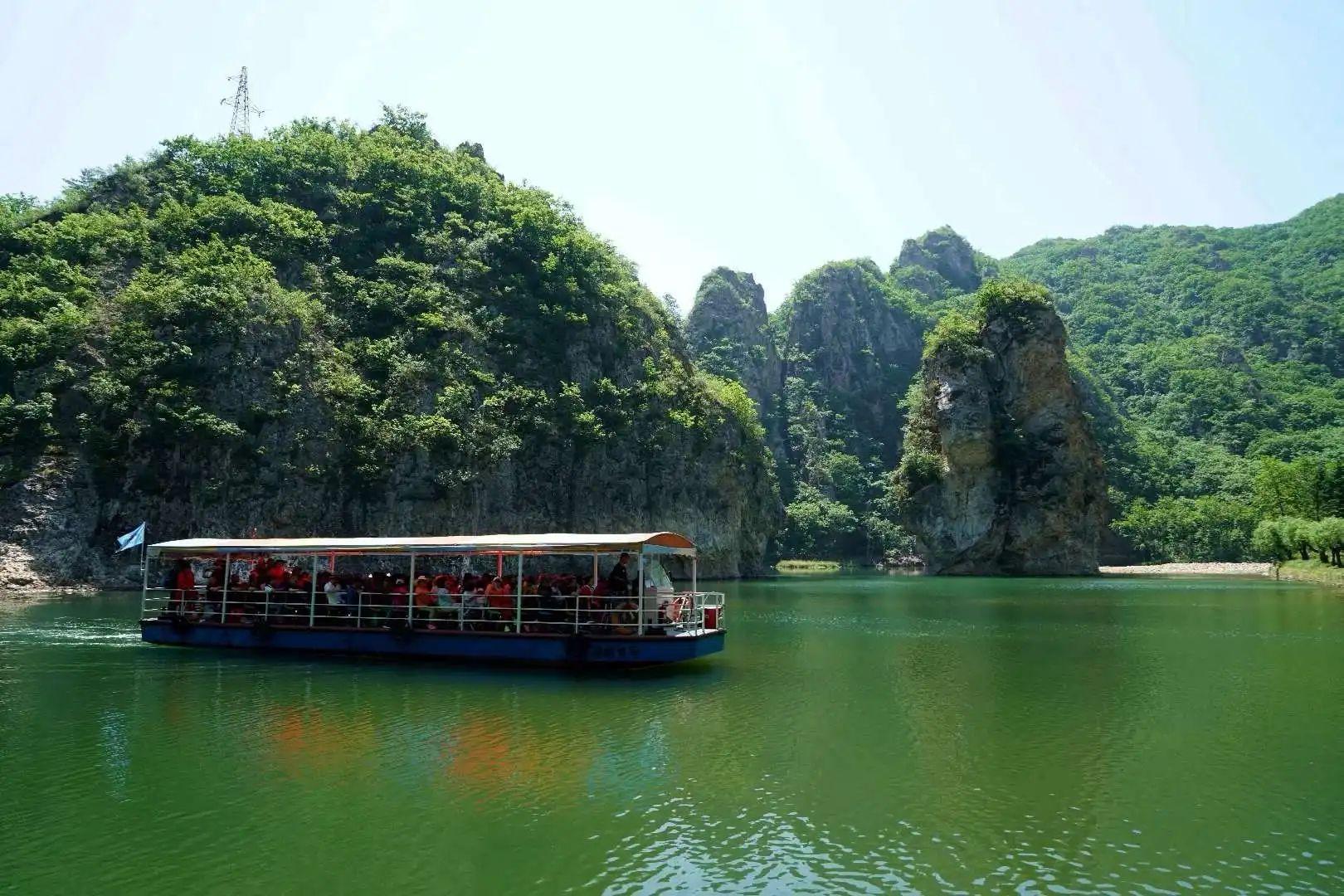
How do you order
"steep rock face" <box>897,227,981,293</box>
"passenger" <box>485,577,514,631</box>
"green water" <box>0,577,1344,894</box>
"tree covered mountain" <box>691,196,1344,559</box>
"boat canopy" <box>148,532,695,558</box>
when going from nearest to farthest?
1. "green water" <box>0,577,1344,894</box>
2. "boat canopy" <box>148,532,695,558</box>
3. "passenger" <box>485,577,514,631</box>
4. "tree covered mountain" <box>691,196,1344,559</box>
5. "steep rock face" <box>897,227,981,293</box>

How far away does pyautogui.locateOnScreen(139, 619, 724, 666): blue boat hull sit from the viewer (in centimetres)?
2170

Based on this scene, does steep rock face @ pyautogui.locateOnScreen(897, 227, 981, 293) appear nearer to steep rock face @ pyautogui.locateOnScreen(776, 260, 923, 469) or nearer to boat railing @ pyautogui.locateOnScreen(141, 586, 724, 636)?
steep rock face @ pyautogui.locateOnScreen(776, 260, 923, 469)

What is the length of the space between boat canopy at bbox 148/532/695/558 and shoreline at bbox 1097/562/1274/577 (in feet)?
261

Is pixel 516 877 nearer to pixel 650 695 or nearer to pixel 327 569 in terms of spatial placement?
pixel 650 695

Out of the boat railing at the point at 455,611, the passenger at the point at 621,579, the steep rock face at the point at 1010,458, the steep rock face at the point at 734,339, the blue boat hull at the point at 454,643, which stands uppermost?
the steep rock face at the point at 734,339

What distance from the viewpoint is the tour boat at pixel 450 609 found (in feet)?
72.0

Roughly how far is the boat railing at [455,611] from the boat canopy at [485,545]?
1.26 metres

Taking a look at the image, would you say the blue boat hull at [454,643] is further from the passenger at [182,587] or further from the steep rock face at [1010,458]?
the steep rock face at [1010,458]

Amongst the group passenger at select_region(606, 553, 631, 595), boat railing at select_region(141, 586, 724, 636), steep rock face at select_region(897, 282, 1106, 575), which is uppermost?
steep rock face at select_region(897, 282, 1106, 575)

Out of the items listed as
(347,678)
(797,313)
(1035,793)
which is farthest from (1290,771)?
(797,313)

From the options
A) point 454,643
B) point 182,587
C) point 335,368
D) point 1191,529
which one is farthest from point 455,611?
point 1191,529

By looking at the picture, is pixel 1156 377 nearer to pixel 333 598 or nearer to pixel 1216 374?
pixel 1216 374

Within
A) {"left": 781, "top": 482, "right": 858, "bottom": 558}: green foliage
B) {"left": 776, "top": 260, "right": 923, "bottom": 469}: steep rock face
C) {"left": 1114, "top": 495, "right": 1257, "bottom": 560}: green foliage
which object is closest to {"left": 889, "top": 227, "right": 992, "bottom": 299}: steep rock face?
{"left": 776, "top": 260, "right": 923, "bottom": 469}: steep rock face

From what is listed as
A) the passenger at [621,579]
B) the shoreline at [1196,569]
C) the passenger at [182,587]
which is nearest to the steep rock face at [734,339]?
the shoreline at [1196,569]
